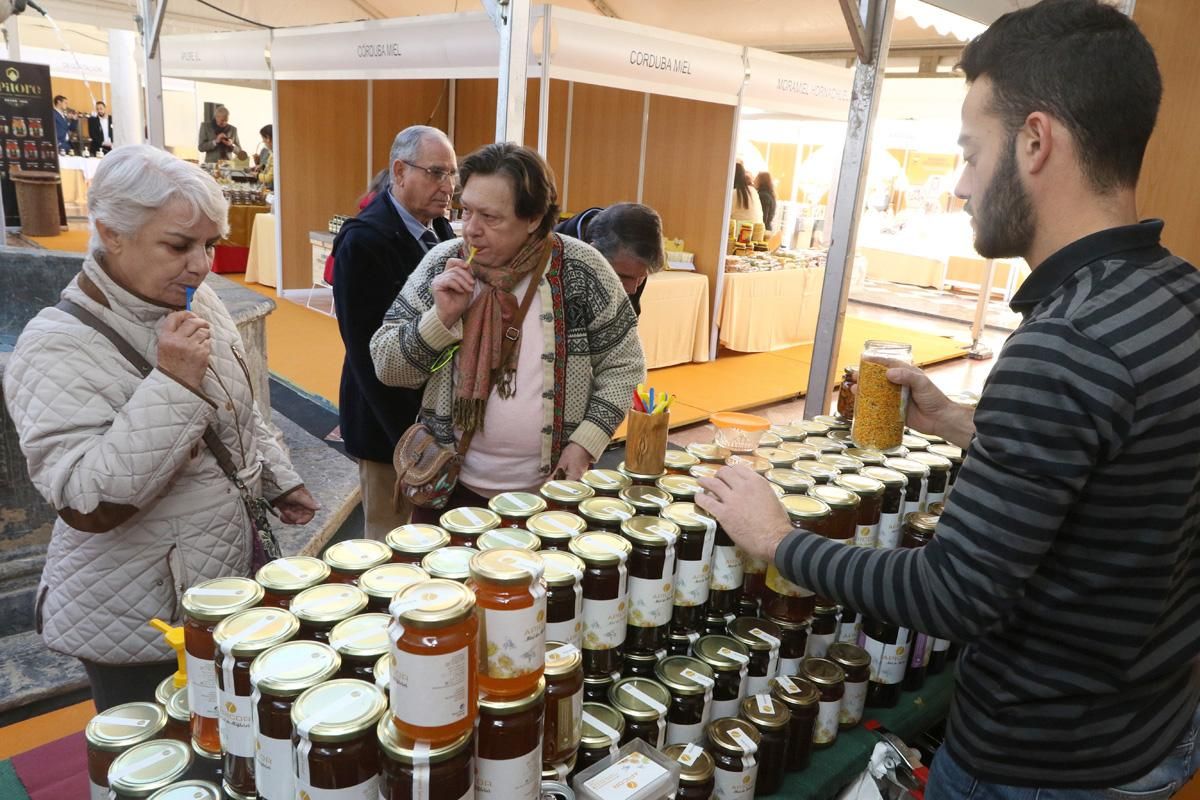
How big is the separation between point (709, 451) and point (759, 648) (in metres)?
0.55

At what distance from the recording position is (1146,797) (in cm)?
111

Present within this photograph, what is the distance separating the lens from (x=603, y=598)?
118 centimetres

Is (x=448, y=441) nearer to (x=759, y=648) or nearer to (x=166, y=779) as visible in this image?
(x=759, y=648)

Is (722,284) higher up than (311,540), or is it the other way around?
(722,284)

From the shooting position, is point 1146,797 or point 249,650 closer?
point 249,650

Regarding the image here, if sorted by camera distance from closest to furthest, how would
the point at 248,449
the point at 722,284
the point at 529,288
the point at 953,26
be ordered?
the point at 248,449, the point at 529,288, the point at 953,26, the point at 722,284

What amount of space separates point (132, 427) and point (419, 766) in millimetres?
946

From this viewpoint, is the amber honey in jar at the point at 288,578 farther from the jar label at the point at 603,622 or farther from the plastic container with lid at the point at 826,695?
the plastic container with lid at the point at 826,695

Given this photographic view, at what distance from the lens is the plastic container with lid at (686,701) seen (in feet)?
4.00

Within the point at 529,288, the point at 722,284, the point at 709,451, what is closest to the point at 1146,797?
the point at 709,451

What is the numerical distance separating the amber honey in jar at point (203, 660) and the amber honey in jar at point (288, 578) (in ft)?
0.23

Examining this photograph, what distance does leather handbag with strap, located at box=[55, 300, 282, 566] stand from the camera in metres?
1.45

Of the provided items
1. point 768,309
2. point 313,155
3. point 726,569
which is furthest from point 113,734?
point 313,155

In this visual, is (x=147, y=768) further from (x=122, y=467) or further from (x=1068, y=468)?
(x=1068, y=468)
